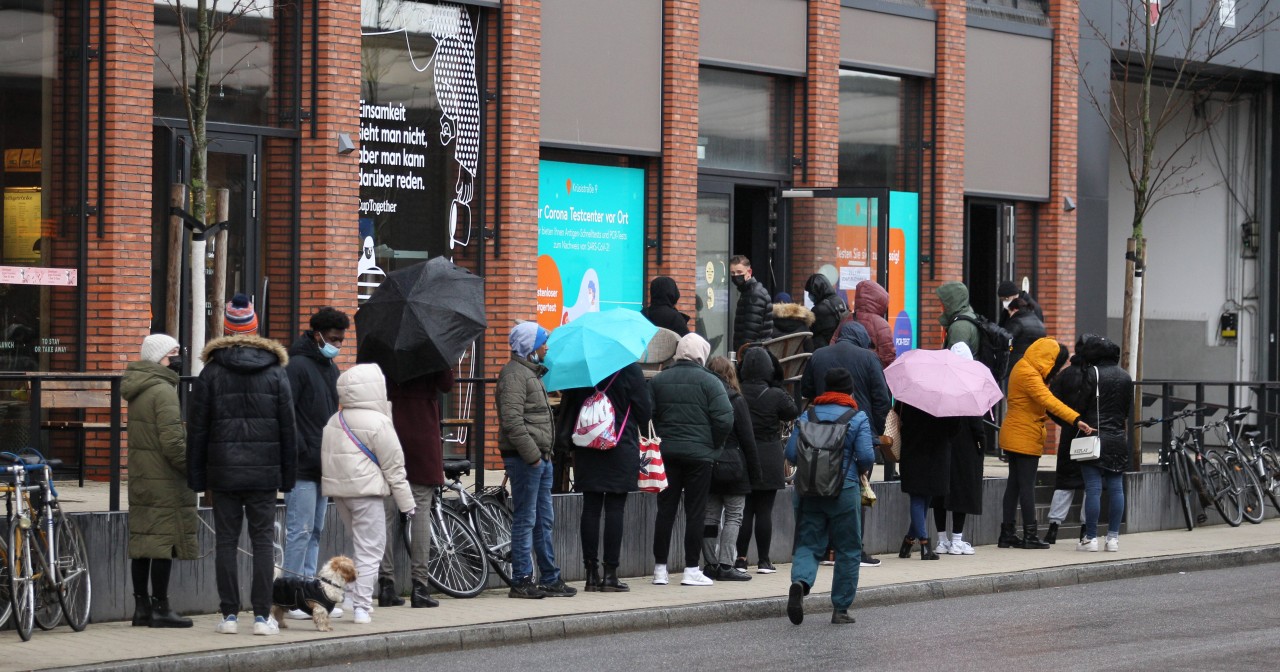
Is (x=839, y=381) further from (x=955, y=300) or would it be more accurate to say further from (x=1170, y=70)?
(x=1170, y=70)

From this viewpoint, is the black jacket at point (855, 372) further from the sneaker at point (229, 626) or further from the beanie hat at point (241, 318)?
the sneaker at point (229, 626)

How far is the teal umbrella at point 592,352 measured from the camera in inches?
500

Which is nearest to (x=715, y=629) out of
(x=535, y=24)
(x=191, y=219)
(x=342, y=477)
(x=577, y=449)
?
(x=577, y=449)

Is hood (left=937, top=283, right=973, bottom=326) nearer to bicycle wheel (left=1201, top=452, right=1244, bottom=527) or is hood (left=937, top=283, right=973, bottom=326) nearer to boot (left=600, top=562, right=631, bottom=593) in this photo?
bicycle wheel (left=1201, top=452, right=1244, bottom=527)

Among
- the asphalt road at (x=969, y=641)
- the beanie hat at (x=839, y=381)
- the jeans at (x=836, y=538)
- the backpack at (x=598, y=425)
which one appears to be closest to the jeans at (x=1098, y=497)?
the asphalt road at (x=969, y=641)

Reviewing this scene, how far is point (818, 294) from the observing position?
17.2 metres

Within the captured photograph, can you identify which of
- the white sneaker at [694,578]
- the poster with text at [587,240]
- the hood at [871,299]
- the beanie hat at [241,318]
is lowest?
the white sneaker at [694,578]

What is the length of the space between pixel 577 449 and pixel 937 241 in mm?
11710

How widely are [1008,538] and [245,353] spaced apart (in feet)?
28.2

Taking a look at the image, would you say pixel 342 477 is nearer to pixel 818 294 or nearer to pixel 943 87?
pixel 818 294

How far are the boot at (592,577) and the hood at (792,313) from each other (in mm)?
4448

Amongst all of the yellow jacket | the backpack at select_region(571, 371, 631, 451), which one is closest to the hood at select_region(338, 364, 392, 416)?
the backpack at select_region(571, 371, 631, 451)

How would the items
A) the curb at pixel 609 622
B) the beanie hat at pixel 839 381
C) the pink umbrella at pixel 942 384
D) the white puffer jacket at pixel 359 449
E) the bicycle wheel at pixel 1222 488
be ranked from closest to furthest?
the curb at pixel 609 622, the white puffer jacket at pixel 359 449, the beanie hat at pixel 839 381, the pink umbrella at pixel 942 384, the bicycle wheel at pixel 1222 488

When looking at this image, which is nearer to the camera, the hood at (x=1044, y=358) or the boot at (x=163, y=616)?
the boot at (x=163, y=616)
